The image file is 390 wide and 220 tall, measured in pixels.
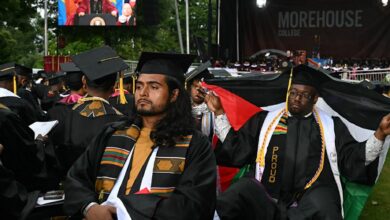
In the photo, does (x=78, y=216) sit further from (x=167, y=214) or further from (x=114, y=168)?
(x=167, y=214)

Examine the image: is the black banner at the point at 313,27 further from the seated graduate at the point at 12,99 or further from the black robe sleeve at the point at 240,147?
the black robe sleeve at the point at 240,147

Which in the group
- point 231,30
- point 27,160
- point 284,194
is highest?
point 231,30

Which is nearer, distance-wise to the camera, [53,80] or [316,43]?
[53,80]

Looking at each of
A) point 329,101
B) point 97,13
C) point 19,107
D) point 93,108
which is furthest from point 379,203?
point 97,13

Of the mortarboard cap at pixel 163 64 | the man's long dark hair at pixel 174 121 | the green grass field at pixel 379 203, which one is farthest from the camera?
the green grass field at pixel 379 203

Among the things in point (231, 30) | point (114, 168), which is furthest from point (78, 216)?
point (231, 30)

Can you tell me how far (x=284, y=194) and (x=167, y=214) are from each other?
1503 millimetres

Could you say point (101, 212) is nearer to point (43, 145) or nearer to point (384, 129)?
point (43, 145)

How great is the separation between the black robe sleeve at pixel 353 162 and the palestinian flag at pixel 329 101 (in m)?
0.12

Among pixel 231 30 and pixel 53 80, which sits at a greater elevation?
pixel 231 30

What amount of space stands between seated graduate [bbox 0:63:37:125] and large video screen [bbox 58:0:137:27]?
21994 millimetres

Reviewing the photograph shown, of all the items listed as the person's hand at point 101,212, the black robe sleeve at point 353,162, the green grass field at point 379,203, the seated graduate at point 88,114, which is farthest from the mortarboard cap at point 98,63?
the green grass field at point 379,203

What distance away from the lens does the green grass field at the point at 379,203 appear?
640 cm

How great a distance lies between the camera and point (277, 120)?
15.3 ft
